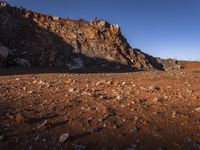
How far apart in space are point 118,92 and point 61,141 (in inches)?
191

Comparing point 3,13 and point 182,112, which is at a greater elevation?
point 3,13

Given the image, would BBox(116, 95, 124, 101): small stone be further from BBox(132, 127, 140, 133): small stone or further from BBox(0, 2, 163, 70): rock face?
BBox(0, 2, 163, 70): rock face

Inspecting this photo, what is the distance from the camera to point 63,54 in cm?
3384

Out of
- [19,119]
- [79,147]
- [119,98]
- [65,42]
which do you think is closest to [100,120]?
[79,147]

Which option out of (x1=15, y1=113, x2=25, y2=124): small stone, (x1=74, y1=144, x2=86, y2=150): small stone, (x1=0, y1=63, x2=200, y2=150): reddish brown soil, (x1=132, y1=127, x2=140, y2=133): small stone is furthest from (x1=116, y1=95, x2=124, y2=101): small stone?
(x1=74, y1=144, x2=86, y2=150): small stone

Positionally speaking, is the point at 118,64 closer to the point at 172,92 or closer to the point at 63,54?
the point at 63,54

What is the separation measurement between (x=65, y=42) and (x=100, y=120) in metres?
29.0

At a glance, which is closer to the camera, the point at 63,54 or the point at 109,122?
the point at 109,122

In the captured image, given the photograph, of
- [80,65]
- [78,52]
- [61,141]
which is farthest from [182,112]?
[78,52]

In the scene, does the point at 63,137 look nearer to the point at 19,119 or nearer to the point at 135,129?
the point at 19,119

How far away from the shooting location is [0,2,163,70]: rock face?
32609 millimetres

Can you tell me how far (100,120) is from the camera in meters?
7.59

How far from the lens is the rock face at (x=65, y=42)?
1284 inches

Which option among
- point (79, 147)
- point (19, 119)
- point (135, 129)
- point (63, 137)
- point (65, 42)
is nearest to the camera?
point (79, 147)
